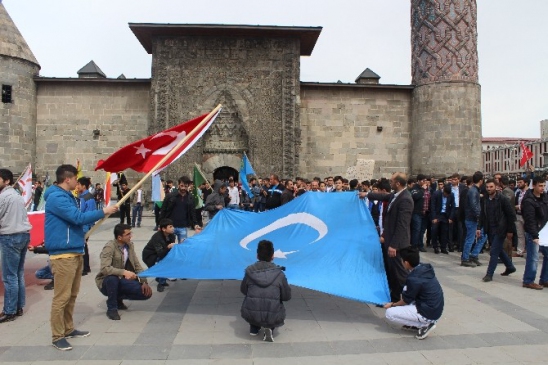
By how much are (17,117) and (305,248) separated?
2071 centimetres

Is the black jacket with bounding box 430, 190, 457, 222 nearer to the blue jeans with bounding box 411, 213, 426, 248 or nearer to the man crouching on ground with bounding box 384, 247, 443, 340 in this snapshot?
the blue jeans with bounding box 411, 213, 426, 248

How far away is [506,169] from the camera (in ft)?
333

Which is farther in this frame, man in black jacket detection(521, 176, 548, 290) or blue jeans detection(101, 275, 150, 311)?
man in black jacket detection(521, 176, 548, 290)

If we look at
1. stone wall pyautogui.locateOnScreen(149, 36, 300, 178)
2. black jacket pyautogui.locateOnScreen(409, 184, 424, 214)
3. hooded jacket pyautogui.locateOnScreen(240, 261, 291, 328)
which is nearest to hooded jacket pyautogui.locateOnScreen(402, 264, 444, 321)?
hooded jacket pyautogui.locateOnScreen(240, 261, 291, 328)

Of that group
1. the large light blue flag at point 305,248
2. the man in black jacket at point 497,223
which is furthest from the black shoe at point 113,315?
the man in black jacket at point 497,223

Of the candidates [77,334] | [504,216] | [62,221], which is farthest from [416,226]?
[62,221]

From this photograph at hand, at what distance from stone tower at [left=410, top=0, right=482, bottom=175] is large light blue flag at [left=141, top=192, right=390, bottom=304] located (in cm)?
1712

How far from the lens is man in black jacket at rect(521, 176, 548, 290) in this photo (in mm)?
8070

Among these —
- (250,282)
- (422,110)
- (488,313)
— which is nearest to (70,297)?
(250,282)

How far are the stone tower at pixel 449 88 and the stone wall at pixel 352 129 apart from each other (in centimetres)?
137

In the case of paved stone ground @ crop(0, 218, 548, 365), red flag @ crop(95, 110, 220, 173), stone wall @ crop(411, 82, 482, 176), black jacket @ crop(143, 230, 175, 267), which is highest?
stone wall @ crop(411, 82, 482, 176)

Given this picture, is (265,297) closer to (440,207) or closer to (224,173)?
(440,207)

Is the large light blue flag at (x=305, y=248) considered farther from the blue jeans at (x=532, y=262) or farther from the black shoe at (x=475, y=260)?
the black shoe at (x=475, y=260)

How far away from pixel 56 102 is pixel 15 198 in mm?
19399
